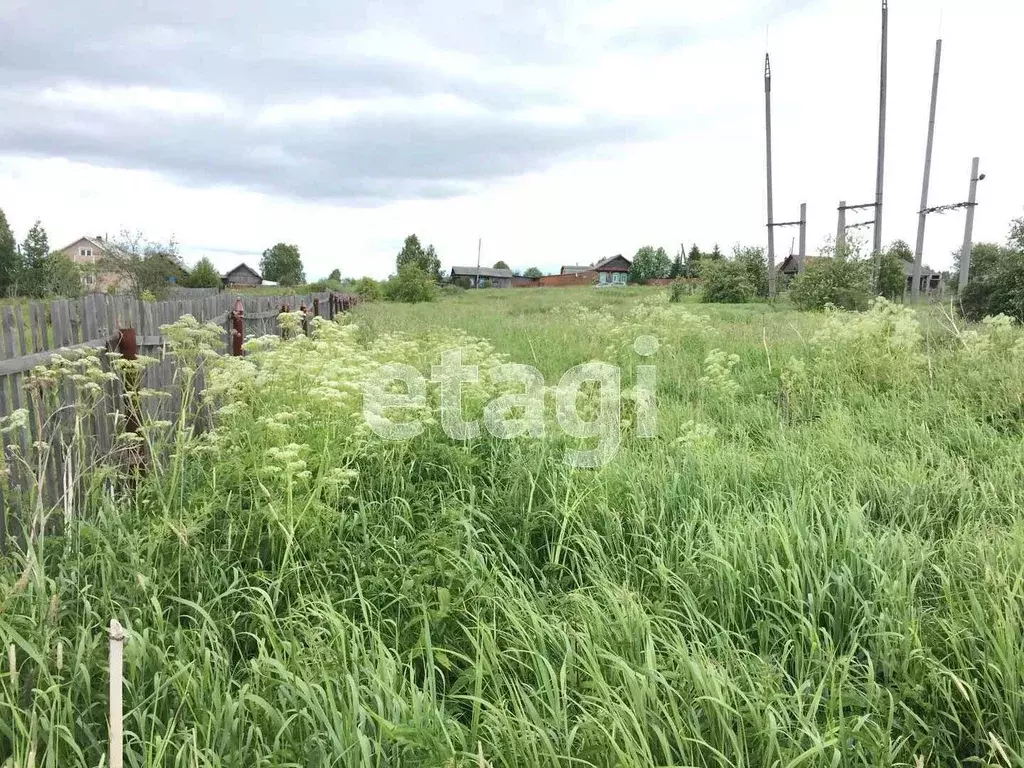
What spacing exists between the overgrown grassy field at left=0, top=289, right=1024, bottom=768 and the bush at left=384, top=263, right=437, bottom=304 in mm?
37394

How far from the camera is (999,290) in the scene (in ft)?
56.0

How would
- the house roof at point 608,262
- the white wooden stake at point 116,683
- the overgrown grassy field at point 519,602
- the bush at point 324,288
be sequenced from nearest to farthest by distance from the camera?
the white wooden stake at point 116,683 < the overgrown grassy field at point 519,602 < the bush at point 324,288 < the house roof at point 608,262

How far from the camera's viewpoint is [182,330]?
371 centimetres

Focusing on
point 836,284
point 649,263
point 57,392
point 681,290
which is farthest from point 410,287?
point 649,263

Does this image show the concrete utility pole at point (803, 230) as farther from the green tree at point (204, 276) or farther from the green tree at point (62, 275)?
the green tree at point (204, 276)

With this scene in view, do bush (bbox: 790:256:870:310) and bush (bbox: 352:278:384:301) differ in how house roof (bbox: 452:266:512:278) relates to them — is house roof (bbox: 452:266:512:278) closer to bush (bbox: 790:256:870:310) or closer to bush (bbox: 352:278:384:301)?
bush (bbox: 352:278:384:301)

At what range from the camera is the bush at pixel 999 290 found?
16297 mm

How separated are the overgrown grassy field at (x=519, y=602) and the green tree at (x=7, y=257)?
6475 cm

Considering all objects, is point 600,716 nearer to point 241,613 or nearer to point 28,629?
point 241,613

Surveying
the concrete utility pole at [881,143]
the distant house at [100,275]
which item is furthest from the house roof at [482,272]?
the concrete utility pole at [881,143]

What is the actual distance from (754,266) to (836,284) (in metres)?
9.67

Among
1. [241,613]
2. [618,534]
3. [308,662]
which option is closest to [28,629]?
[241,613]

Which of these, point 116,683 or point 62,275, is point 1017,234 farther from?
point 62,275

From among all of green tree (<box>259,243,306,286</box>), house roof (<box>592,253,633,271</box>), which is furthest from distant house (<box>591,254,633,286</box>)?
green tree (<box>259,243,306,286</box>)
